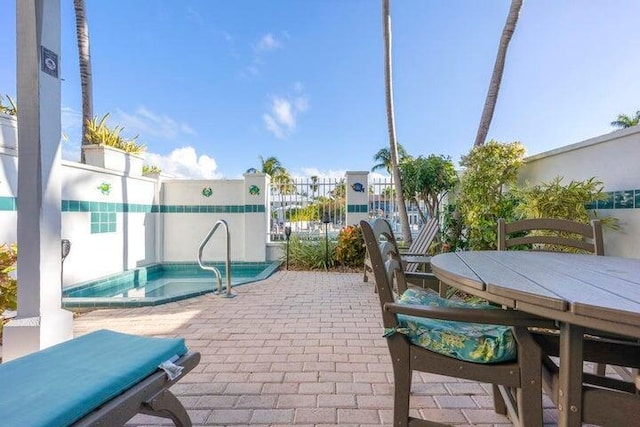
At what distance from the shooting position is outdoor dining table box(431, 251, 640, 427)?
793mm

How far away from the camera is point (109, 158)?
5297 millimetres

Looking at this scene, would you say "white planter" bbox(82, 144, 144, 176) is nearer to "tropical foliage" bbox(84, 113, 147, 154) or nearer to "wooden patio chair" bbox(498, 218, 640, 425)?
"tropical foliage" bbox(84, 113, 147, 154)

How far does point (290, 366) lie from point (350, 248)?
3.75 metres

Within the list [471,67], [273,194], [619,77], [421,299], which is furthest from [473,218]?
[619,77]

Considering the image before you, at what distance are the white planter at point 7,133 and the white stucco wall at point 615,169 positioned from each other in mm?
5704

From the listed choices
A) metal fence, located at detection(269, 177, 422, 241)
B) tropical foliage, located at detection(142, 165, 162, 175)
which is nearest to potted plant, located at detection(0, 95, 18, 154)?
tropical foliage, located at detection(142, 165, 162, 175)

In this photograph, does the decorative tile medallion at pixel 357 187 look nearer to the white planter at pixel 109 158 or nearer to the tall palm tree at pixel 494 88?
the tall palm tree at pixel 494 88

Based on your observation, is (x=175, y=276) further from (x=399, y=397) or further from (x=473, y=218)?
(x=399, y=397)

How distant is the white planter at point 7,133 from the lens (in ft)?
A: 11.4

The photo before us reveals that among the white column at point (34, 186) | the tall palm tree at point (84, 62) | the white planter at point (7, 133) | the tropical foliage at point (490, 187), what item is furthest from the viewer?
the tall palm tree at point (84, 62)

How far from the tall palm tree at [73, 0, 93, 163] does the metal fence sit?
4.14 m

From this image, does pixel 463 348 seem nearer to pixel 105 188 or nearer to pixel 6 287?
pixel 6 287

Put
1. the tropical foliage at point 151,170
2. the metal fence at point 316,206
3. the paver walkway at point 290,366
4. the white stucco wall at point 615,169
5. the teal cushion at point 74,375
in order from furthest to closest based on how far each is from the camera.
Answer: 1. the metal fence at point 316,206
2. the tropical foliage at point 151,170
3. the white stucco wall at point 615,169
4. the paver walkway at point 290,366
5. the teal cushion at point 74,375

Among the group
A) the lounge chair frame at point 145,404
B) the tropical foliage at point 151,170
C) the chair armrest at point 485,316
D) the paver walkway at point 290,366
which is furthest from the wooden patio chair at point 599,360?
the tropical foliage at point 151,170
